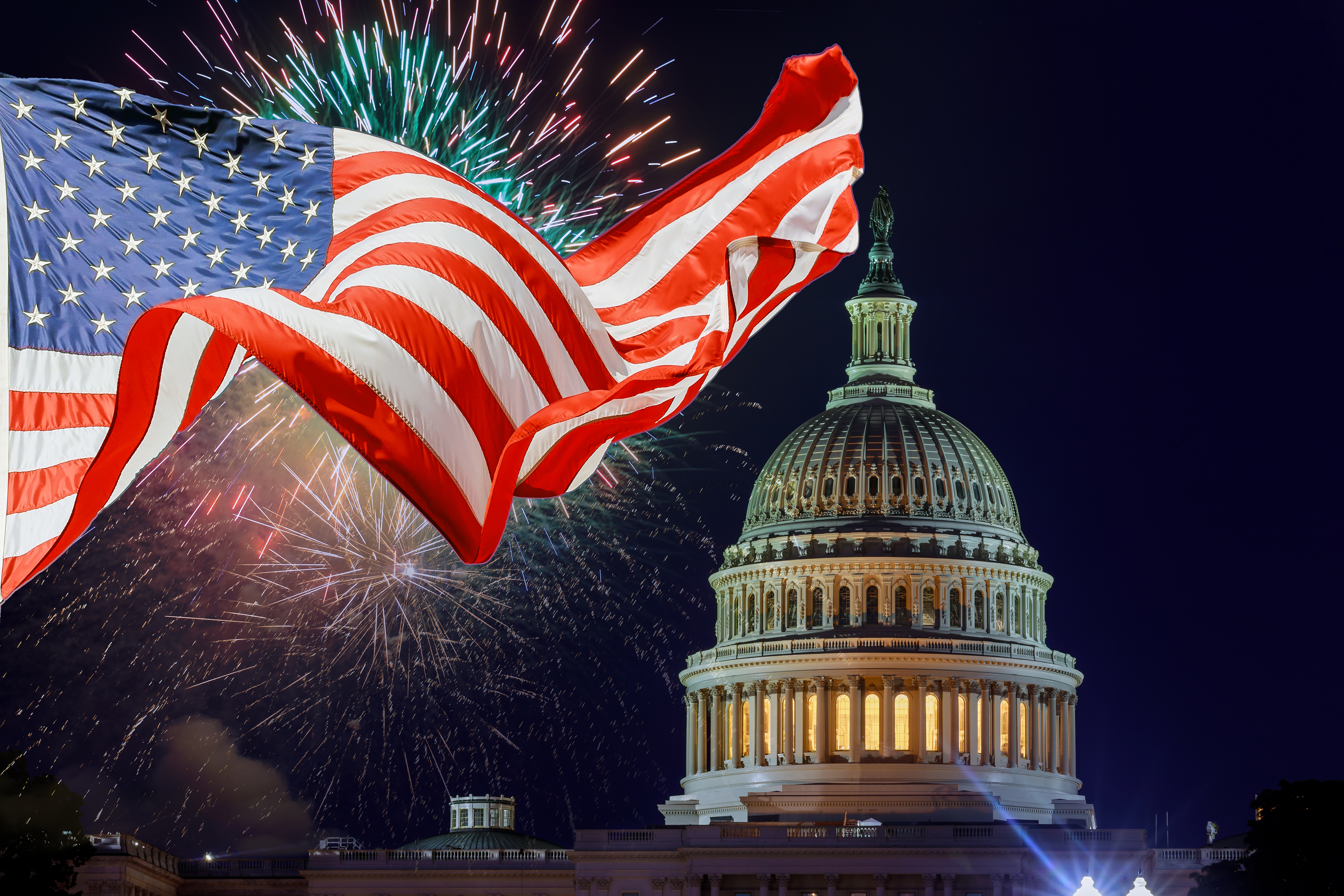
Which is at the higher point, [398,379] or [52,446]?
[398,379]

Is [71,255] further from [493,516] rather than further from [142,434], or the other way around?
[493,516]

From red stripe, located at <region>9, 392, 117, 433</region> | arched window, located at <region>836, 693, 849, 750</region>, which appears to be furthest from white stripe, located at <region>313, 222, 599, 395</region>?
arched window, located at <region>836, 693, 849, 750</region>

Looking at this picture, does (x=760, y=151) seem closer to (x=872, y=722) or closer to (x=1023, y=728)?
(x=872, y=722)

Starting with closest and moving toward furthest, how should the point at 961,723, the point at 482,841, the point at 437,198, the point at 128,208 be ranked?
1. the point at 128,208
2. the point at 437,198
3. the point at 482,841
4. the point at 961,723

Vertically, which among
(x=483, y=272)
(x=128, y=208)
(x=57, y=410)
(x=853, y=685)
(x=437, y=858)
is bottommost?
(x=57, y=410)

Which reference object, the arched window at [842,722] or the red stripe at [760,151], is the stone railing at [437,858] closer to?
the arched window at [842,722]

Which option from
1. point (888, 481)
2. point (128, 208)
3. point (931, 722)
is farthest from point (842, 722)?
point (128, 208)
